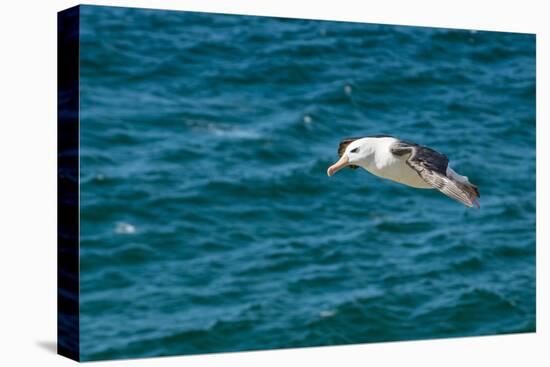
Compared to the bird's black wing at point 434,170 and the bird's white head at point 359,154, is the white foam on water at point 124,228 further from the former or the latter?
the bird's black wing at point 434,170

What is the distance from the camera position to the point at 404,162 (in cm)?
838

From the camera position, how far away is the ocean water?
11.2 metres

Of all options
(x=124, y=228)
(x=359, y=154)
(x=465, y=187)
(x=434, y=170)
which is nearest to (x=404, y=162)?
(x=359, y=154)

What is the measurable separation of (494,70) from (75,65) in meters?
4.76

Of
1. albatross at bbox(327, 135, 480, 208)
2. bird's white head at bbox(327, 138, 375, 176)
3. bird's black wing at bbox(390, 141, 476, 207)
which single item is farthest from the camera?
bird's white head at bbox(327, 138, 375, 176)

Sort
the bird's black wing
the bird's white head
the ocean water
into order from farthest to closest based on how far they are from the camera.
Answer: the ocean water → the bird's white head → the bird's black wing

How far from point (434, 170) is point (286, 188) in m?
4.60

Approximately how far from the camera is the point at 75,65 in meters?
8.94

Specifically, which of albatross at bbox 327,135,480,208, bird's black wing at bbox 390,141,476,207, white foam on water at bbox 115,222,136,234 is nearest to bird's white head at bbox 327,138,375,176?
albatross at bbox 327,135,480,208

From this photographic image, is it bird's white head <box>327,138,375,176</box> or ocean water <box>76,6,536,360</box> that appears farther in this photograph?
ocean water <box>76,6,536,360</box>

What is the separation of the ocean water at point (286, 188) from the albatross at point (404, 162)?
8.49ft

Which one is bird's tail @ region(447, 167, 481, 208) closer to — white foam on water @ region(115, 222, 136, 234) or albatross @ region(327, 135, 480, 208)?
albatross @ region(327, 135, 480, 208)

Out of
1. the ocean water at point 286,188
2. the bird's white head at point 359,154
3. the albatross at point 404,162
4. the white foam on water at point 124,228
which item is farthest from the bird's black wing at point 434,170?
the white foam on water at point 124,228

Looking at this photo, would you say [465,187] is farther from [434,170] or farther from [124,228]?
[124,228]
